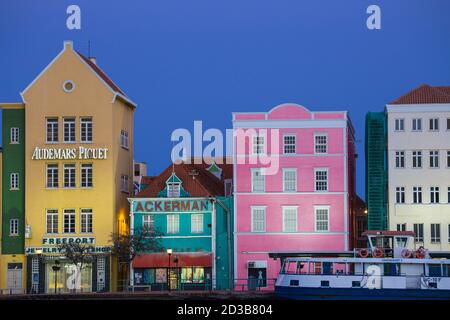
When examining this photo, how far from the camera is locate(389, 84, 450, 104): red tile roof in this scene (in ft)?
474

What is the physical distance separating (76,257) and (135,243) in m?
4.08

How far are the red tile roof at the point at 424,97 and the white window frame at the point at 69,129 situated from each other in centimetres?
2138

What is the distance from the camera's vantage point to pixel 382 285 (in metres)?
133

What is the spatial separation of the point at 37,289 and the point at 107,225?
6310 millimetres

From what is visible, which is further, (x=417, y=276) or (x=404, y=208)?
(x=404, y=208)

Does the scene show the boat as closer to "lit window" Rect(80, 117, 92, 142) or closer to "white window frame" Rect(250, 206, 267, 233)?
"white window frame" Rect(250, 206, 267, 233)

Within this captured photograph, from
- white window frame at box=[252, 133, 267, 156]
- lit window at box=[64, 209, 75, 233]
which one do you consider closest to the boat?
white window frame at box=[252, 133, 267, 156]

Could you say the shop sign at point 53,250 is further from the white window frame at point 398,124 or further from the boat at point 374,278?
the white window frame at point 398,124

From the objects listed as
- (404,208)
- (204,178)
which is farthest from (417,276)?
(204,178)

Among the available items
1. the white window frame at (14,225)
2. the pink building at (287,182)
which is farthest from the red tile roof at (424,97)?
the white window frame at (14,225)

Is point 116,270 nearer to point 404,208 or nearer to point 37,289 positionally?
point 37,289

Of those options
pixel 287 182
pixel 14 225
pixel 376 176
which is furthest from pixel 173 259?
pixel 376 176

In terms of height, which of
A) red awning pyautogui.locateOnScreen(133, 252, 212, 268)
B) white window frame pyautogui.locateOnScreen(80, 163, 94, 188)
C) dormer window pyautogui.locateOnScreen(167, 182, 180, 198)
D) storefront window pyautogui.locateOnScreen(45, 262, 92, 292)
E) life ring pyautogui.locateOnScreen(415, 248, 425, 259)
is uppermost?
white window frame pyautogui.locateOnScreen(80, 163, 94, 188)

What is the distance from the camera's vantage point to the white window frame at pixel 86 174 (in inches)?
5768
